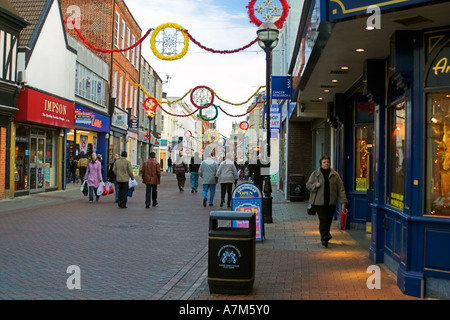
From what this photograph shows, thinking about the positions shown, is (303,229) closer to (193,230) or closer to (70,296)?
(193,230)

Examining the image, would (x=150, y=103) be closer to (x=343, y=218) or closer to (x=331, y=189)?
(x=343, y=218)

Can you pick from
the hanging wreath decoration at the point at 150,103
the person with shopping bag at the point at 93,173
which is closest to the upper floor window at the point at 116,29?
the hanging wreath decoration at the point at 150,103

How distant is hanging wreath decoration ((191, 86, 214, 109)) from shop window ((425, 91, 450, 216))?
44.0 ft

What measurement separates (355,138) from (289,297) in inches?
280

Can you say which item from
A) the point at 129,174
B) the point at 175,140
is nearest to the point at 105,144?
the point at 129,174

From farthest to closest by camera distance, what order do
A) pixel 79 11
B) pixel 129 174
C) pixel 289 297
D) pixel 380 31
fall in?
pixel 79 11 → pixel 129 174 → pixel 380 31 → pixel 289 297

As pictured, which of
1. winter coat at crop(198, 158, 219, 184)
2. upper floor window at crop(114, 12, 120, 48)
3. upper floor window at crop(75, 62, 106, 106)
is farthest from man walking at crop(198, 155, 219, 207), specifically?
upper floor window at crop(114, 12, 120, 48)

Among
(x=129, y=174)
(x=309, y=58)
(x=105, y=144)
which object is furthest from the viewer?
(x=105, y=144)

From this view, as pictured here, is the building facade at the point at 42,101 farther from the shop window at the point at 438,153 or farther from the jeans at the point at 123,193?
the shop window at the point at 438,153

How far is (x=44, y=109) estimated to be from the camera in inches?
812

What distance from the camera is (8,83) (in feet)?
58.4

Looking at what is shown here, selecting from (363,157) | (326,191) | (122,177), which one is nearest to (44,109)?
(122,177)

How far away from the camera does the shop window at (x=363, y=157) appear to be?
11.9m
